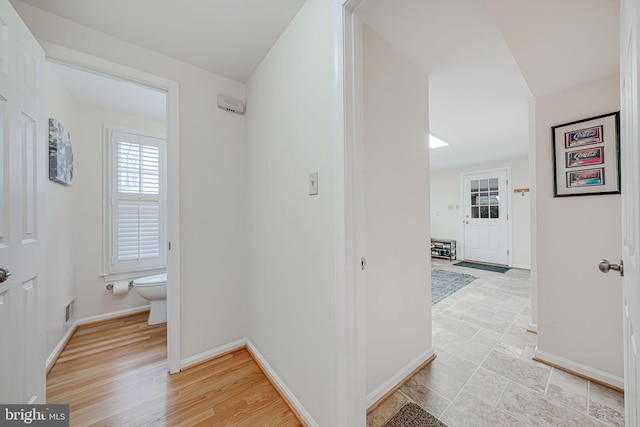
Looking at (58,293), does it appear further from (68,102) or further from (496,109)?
(496,109)

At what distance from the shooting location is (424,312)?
1.83 metres

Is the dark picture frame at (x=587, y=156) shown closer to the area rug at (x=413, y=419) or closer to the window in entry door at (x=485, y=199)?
the area rug at (x=413, y=419)

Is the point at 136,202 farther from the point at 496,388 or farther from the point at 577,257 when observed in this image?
the point at 577,257

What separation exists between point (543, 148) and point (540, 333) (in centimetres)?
145

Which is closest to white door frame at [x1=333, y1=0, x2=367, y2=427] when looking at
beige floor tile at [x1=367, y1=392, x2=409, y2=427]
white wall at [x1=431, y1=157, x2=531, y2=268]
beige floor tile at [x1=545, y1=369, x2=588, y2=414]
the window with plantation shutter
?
beige floor tile at [x1=367, y1=392, x2=409, y2=427]

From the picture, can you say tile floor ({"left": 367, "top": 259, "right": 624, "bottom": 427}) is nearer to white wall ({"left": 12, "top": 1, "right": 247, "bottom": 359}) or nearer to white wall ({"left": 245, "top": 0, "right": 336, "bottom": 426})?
white wall ({"left": 245, "top": 0, "right": 336, "bottom": 426})

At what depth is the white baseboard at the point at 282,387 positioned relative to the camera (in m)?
1.27

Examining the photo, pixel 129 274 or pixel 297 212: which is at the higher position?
pixel 297 212

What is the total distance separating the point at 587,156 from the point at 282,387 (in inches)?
103

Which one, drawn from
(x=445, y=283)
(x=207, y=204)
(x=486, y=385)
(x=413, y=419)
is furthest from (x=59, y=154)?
(x=445, y=283)

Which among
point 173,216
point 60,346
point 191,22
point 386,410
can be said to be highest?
point 191,22

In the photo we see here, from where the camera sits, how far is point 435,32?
1.48 m

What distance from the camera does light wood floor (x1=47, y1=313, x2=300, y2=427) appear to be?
4.37 feet

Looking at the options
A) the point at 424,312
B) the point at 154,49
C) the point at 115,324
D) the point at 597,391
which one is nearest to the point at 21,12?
the point at 154,49
